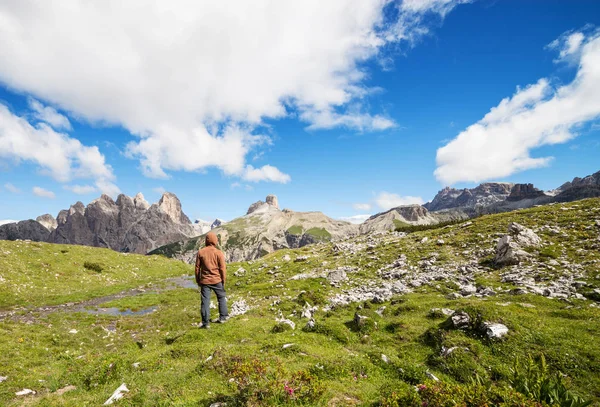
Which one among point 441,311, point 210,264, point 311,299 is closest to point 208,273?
point 210,264

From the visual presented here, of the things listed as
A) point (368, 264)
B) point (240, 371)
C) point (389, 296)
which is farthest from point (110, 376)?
point (368, 264)

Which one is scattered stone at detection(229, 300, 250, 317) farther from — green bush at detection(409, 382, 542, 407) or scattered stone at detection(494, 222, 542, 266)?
scattered stone at detection(494, 222, 542, 266)

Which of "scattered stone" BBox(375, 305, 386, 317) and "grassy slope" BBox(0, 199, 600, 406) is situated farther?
"scattered stone" BBox(375, 305, 386, 317)

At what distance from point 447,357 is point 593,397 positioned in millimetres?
4130

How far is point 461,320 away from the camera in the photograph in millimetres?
13586

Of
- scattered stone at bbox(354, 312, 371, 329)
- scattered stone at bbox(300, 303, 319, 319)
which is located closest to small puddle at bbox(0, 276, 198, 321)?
scattered stone at bbox(300, 303, 319, 319)

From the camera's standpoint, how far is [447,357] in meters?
11.5

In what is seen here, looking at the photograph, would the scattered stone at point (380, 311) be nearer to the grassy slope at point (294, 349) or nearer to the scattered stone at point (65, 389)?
the grassy slope at point (294, 349)

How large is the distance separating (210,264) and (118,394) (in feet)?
27.8

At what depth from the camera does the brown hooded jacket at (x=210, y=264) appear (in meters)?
17.2

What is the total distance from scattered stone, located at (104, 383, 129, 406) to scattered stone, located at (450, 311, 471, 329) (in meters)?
13.9

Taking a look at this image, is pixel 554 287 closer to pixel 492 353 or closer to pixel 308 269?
pixel 492 353

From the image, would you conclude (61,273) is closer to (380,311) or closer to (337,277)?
(337,277)

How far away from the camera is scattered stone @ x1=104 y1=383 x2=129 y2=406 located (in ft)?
29.2
